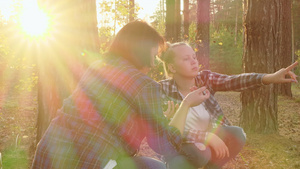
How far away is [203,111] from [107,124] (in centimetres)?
138

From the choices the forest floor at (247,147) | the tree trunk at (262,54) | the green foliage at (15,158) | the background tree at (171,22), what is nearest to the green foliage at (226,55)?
the background tree at (171,22)

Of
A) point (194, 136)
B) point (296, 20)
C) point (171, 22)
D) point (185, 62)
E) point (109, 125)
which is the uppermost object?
point (296, 20)

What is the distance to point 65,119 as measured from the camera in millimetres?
1965

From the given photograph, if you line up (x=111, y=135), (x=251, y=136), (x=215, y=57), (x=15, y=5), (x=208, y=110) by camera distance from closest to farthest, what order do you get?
(x=111, y=135) < (x=208, y=110) < (x=251, y=136) < (x=15, y=5) < (x=215, y=57)

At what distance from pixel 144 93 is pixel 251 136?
3.81 meters

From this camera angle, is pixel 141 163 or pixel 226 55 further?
pixel 226 55

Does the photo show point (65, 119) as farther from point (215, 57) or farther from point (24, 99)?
point (215, 57)

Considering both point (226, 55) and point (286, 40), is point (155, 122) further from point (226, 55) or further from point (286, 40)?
point (226, 55)

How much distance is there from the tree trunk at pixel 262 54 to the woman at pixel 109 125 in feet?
12.1

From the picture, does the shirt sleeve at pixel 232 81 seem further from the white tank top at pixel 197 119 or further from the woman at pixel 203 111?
the white tank top at pixel 197 119

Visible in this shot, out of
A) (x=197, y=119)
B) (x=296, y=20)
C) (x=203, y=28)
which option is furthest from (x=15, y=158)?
(x=296, y=20)

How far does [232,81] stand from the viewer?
3.13 meters

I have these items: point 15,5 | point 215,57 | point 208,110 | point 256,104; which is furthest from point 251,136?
point 215,57

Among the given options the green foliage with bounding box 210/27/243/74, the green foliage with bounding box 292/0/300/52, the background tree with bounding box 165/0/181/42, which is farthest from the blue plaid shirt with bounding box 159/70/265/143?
the green foliage with bounding box 292/0/300/52
